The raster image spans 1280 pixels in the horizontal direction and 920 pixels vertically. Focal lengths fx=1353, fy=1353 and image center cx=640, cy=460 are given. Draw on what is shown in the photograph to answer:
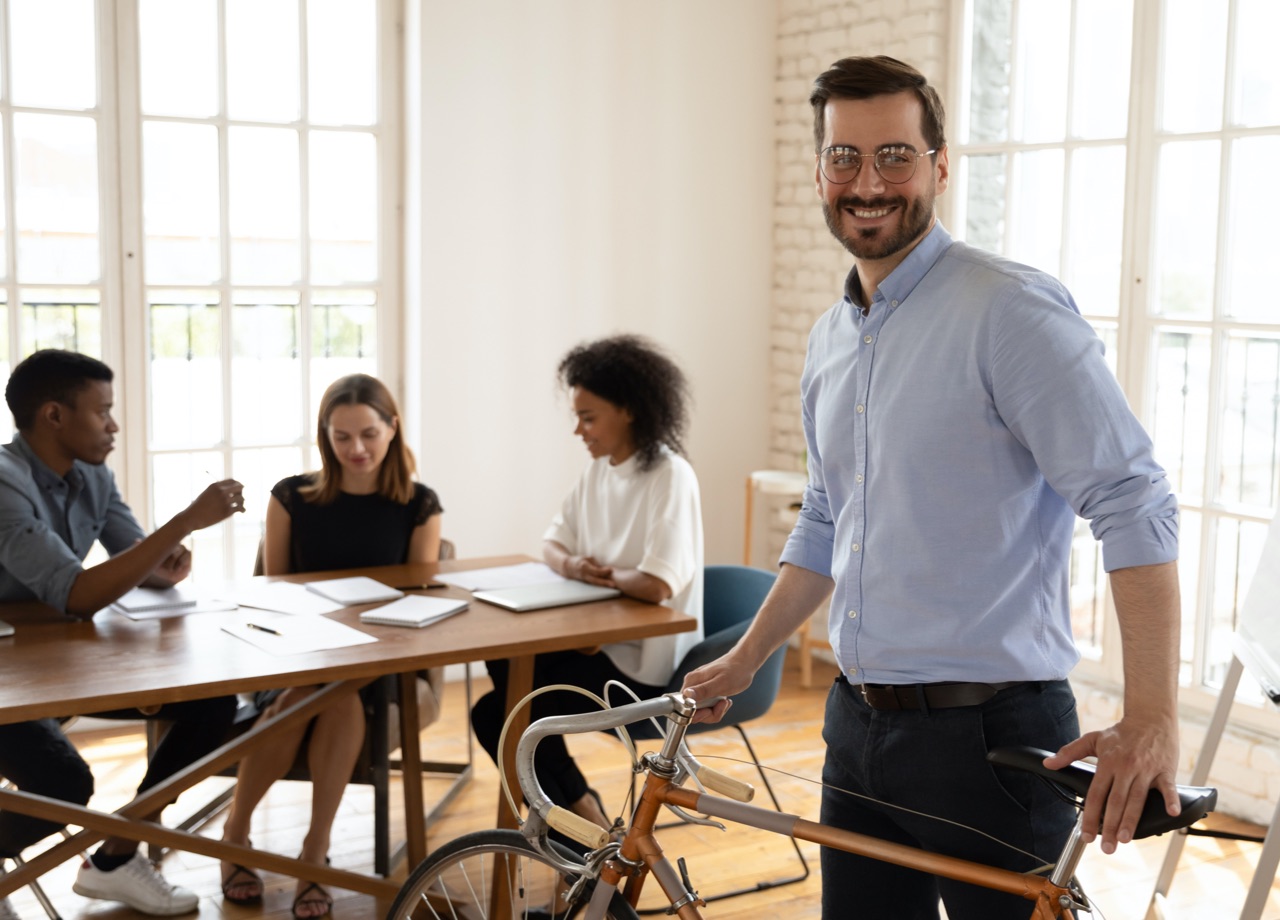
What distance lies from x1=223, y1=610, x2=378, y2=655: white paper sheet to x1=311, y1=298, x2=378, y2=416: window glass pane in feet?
6.26

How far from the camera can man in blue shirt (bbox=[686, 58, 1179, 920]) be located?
1.65m

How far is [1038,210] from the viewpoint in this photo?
15.3 feet

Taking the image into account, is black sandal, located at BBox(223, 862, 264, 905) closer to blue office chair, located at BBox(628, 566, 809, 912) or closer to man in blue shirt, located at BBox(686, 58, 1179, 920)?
blue office chair, located at BBox(628, 566, 809, 912)

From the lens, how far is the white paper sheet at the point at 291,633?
293 cm

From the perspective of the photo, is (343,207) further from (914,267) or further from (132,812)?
(914,267)

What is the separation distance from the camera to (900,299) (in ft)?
6.04

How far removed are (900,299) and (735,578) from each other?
2024 millimetres

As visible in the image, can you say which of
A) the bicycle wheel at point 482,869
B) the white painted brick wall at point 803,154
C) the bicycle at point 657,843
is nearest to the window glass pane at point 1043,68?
the white painted brick wall at point 803,154

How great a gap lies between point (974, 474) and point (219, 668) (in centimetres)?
169

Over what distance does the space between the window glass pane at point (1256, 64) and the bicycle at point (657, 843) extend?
118 inches

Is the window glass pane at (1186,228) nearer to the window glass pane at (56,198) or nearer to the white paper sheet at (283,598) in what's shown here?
the white paper sheet at (283,598)

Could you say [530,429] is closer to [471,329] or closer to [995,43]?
[471,329]

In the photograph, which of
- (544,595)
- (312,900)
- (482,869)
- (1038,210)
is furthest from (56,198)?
(1038,210)

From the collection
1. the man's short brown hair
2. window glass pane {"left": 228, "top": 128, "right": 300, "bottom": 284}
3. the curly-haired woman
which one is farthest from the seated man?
the man's short brown hair
